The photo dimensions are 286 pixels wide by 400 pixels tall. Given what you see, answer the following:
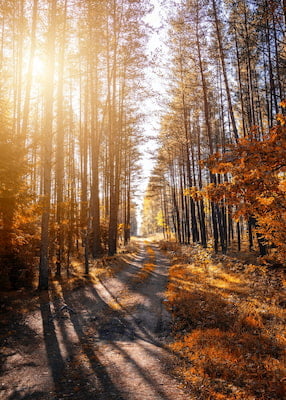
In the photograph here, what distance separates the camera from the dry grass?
4.50 meters

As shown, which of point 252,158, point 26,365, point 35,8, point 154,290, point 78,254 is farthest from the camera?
point 78,254

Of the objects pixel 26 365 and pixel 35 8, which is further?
pixel 35 8

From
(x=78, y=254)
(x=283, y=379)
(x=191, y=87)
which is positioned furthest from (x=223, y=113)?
(x=283, y=379)

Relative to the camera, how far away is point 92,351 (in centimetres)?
620

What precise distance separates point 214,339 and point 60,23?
15.4 meters

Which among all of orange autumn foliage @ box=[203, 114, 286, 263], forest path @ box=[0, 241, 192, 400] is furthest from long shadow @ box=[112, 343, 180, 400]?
orange autumn foliage @ box=[203, 114, 286, 263]

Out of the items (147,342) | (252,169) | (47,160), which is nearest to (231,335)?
(147,342)

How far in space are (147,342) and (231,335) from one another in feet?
6.78

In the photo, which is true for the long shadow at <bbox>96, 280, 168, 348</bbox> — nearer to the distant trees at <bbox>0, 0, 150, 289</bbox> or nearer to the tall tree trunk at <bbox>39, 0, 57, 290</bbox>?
the tall tree trunk at <bbox>39, 0, 57, 290</bbox>

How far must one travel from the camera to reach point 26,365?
557cm

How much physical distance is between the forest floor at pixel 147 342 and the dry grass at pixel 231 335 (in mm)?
22

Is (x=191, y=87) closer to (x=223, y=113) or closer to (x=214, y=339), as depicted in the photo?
(x=223, y=113)

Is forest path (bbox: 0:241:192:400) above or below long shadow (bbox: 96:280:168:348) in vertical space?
above

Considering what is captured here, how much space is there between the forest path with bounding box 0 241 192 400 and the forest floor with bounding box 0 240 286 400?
0.02 meters
